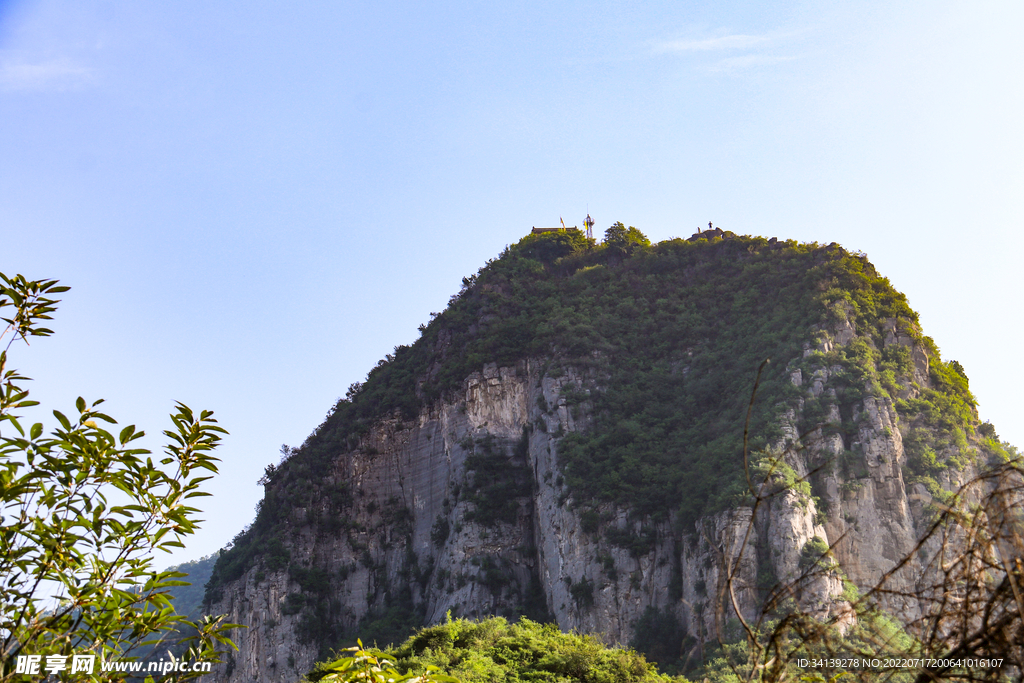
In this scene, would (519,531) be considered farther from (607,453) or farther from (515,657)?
(515,657)

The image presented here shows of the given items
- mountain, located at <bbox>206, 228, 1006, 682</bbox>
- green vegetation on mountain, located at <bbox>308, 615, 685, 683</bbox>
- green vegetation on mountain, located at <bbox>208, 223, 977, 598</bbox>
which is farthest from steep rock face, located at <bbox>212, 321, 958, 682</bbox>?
green vegetation on mountain, located at <bbox>308, 615, 685, 683</bbox>

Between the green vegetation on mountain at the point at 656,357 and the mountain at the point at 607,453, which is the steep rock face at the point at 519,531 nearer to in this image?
the mountain at the point at 607,453

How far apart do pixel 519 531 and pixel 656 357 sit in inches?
557

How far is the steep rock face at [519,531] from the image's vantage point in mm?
36781

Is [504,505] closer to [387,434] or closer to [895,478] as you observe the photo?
[387,434]

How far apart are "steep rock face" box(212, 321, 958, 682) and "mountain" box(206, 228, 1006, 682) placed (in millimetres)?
126

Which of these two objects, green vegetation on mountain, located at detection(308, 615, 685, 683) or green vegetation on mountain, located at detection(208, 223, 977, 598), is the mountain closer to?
green vegetation on mountain, located at detection(208, 223, 977, 598)

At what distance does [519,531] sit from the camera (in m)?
47.3

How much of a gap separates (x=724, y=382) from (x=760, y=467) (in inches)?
495

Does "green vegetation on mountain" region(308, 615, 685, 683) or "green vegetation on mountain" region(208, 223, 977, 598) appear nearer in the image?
"green vegetation on mountain" region(308, 615, 685, 683)

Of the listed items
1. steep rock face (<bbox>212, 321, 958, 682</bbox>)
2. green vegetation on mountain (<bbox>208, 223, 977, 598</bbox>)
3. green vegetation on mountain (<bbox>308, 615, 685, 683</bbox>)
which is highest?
green vegetation on mountain (<bbox>208, 223, 977, 598</bbox>)

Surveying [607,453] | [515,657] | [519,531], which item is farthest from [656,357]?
[515,657]

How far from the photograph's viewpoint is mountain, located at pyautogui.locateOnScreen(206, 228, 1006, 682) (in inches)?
1495

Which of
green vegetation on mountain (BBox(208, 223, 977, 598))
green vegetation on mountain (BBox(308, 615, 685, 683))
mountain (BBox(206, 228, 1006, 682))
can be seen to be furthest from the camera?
green vegetation on mountain (BBox(208, 223, 977, 598))
